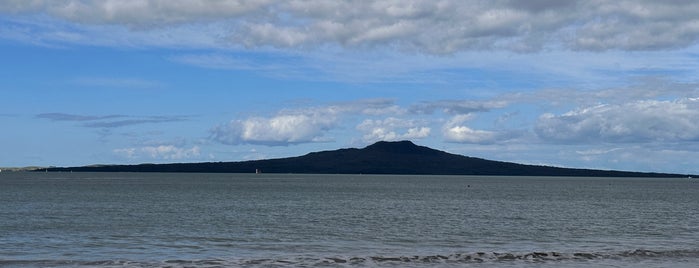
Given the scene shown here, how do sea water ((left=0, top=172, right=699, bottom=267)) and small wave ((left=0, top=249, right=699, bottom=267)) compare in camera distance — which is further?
sea water ((left=0, top=172, right=699, bottom=267))

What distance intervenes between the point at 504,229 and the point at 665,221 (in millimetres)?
24178

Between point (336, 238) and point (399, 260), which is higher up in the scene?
point (336, 238)

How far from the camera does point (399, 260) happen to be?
4466 cm

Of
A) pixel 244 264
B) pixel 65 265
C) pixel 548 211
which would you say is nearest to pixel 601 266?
pixel 244 264

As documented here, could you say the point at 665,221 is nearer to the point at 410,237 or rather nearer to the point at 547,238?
the point at 547,238

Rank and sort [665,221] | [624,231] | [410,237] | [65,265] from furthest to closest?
[665,221] → [624,231] → [410,237] → [65,265]

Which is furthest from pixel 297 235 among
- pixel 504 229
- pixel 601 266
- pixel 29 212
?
pixel 29 212

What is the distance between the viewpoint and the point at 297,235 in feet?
203

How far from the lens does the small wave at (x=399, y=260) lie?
41781 mm

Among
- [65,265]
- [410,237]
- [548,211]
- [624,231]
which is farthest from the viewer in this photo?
[548,211]

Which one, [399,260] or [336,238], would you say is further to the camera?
[336,238]

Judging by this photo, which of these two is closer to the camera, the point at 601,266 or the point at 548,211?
the point at 601,266

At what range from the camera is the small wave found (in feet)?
137

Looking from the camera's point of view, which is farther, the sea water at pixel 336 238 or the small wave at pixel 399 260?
the sea water at pixel 336 238
